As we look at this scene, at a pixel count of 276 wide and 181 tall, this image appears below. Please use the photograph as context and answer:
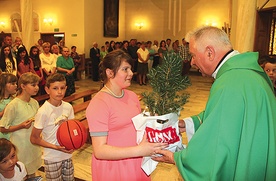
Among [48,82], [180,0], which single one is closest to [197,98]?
[48,82]

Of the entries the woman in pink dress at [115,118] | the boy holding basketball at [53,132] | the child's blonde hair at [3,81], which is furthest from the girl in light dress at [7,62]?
the woman in pink dress at [115,118]

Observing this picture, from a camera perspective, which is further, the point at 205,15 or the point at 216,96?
the point at 205,15

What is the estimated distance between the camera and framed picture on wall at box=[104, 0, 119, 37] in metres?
12.5

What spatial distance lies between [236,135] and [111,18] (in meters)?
12.4

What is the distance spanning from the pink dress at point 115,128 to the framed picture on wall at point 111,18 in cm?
1138

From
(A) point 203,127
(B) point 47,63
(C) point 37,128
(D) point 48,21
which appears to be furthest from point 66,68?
(D) point 48,21

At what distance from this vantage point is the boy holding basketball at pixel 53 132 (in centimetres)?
224

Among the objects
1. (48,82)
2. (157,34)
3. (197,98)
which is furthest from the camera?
(157,34)

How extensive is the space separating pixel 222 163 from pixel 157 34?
13.4 metres

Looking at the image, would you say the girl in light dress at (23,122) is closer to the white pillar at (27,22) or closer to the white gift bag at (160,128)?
the white gift bag at (160,128)

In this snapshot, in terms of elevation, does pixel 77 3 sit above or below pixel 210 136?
above

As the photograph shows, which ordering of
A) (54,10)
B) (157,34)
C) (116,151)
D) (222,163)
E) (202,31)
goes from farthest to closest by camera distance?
1. (157,34)
2. (54,10)
3. (202,31)
4. (116,151)
5. (222,163)

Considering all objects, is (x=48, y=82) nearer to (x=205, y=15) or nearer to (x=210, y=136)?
(x=210, y=136)

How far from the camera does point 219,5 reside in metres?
12.6
